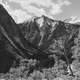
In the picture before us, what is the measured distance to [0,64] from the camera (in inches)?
4614

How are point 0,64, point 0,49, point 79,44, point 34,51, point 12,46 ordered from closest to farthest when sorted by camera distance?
point 0,64 → point 0,49 → point 12,46 → point 34,51 → point 79,44

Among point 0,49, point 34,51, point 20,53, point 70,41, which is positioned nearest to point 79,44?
point 70,41

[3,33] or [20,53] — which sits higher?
[3,33]

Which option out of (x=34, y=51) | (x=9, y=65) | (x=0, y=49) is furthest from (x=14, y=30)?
(x=9, y=65)

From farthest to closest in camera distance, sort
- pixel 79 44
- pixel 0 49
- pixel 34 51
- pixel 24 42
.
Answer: pixel 79 44, pixel 24 42, pixel 34 51, pixel 0 49

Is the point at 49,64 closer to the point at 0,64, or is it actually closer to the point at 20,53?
the point at 20,53

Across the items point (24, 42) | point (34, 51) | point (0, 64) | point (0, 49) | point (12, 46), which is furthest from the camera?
point (24, 42)

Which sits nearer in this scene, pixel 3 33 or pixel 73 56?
pixel 3 33

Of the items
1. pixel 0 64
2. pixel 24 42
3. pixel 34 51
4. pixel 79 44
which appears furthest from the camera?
pixel 79 44

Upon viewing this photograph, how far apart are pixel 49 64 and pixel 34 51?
54.8 ft

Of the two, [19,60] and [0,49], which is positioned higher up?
[0,49]

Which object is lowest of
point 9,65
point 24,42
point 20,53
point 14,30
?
point 9,65

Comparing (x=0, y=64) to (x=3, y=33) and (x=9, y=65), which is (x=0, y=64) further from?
(x=3, y=33)

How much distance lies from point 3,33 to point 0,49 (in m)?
21.1
